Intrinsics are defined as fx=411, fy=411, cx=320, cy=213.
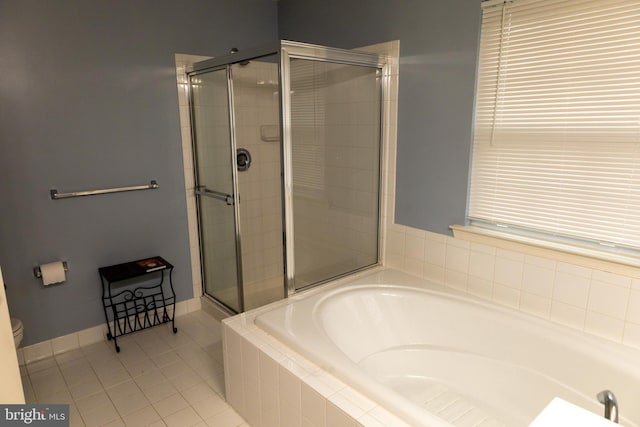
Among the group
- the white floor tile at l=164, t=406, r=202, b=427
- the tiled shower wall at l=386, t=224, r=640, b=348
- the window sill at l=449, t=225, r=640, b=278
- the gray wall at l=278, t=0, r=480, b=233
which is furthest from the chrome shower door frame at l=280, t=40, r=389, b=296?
the window sill at l=449, t=225, r=640, b=278

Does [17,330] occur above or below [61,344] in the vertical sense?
above

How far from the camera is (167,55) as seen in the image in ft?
9.14

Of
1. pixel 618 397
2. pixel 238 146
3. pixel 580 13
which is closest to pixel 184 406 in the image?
pixel 238 146

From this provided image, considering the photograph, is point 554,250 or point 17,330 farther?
point 17,330

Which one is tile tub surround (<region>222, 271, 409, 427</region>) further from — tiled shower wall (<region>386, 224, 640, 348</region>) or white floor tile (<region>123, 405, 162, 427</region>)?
tiled shower wall (<region>386, 224, 640, 348</region>)

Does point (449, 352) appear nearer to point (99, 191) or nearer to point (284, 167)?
point (284, 167)

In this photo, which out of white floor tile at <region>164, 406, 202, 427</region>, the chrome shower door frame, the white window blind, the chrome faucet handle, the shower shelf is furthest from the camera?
the shower shelf

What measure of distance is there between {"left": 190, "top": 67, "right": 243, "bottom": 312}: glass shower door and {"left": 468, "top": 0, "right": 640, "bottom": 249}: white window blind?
158 centimetres

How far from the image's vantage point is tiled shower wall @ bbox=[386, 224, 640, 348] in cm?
179

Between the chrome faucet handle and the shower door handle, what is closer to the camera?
the chrome faucet handle

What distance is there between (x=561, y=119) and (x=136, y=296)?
2787mm

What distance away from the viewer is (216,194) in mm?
2922

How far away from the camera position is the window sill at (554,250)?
68.6 inches
